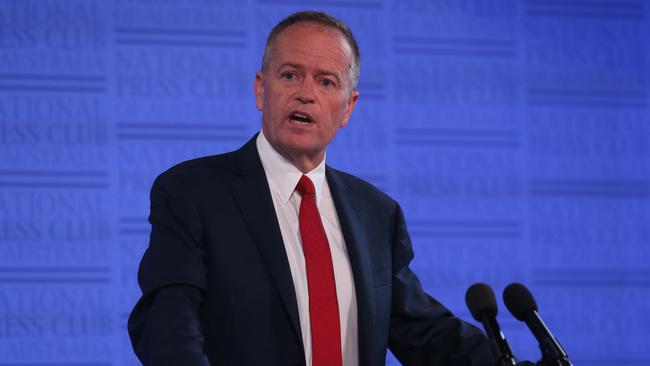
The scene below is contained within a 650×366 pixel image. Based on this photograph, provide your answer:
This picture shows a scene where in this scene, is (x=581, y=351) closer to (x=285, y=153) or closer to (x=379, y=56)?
→ (x=379, y=56)

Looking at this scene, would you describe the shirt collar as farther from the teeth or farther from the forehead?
the forehead

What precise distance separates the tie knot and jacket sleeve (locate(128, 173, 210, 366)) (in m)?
0.27

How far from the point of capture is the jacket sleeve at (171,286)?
1.56m

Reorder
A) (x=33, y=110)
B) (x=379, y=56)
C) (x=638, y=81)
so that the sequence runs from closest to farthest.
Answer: (x=33, y=110), (x=379, y=56), (x=638, y=81)

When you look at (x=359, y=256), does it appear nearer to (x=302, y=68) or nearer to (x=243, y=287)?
(x=243, y=287)

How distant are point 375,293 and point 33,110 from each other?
189 cm

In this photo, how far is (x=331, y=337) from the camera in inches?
70.4

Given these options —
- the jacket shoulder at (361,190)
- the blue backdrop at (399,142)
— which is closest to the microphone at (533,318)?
the jacket shoulder at (361,190)

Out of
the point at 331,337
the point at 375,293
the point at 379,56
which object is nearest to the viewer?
the point at 331,337

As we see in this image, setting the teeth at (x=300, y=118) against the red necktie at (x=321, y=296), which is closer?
the red necktie at (x=321, y=296)

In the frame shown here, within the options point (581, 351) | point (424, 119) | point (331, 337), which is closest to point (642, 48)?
point (424, 119)

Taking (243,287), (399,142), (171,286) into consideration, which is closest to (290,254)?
(243,287)

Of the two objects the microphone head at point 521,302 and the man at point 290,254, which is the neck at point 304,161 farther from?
the microphone head at point 521,302

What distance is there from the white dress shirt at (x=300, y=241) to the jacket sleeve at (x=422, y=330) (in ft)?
0.53
